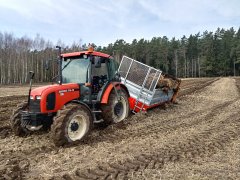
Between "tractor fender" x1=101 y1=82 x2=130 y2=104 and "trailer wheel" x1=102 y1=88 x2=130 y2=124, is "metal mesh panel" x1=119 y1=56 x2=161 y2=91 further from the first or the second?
"tractor fender" x1=101 y1=82 x2=130 y2=104

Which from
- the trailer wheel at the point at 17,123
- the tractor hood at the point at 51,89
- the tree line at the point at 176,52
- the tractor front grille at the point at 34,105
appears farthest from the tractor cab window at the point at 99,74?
the tree line at the point at 176,52

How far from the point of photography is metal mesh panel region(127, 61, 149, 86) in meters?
11.6

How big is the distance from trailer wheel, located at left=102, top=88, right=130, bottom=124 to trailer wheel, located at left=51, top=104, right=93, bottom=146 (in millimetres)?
1175

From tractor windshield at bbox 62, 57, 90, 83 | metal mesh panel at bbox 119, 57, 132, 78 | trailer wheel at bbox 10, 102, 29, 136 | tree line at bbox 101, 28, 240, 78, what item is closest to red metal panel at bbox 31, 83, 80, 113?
tractor windshield at bbox 62, 57, 90, 83

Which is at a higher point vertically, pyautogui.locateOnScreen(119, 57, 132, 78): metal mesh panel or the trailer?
pyautogui.locateOnScreen(119, 57, 132, 78): metal mesh panel

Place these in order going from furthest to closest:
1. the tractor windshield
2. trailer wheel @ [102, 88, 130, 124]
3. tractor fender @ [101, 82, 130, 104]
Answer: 1. trailer wheel @ [102, 88, 130, 124]
2. tractor fender @ [101, 82, 130, 104]
3. the tractor windshield

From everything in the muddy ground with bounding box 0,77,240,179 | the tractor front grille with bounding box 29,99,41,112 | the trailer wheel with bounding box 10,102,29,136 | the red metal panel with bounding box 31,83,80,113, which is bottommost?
the muddy ground with bounding box 0,77,240,179

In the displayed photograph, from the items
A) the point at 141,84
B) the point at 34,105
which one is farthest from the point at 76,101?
the point at 141,84

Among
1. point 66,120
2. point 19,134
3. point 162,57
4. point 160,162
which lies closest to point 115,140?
point 66,120

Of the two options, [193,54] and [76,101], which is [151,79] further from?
[193,54]

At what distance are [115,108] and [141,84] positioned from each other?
2.50 m

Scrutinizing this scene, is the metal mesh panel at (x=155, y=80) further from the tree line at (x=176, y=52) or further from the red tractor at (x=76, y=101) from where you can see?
the tree line at (x=176, y=52)

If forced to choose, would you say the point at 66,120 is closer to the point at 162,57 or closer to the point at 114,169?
the point at 114,169

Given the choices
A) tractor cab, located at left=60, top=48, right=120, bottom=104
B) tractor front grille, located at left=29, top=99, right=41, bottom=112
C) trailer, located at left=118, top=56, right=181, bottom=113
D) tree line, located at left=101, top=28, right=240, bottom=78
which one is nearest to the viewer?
tractor front grille, located at left=29, top=99, right=41, bottom=112
